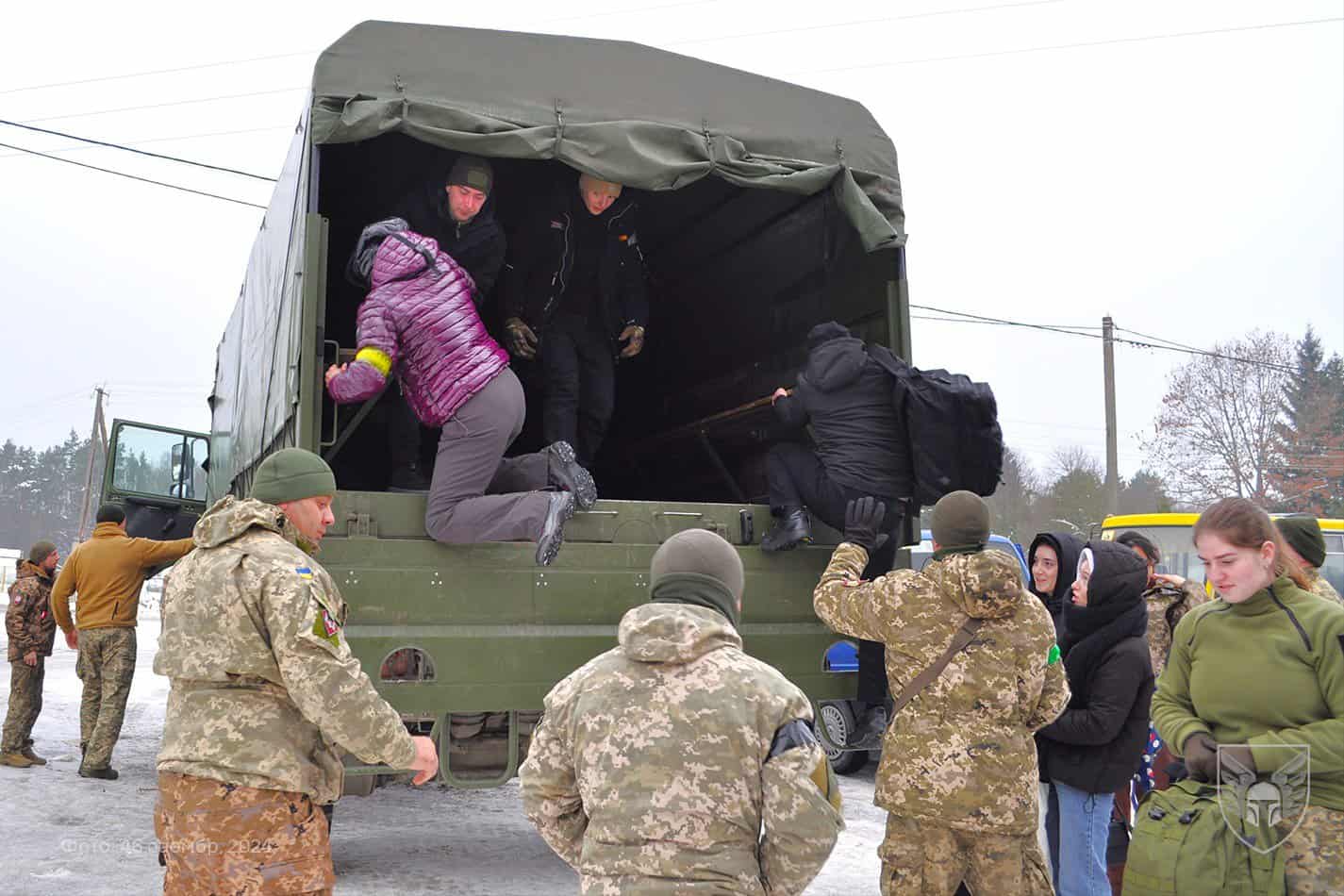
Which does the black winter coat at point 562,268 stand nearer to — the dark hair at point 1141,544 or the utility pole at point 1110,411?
the dark hair at point 1141,544

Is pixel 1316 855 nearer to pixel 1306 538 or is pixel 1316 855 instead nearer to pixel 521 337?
pixel 1306 538

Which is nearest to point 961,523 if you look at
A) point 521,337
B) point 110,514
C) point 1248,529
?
point 1248,529

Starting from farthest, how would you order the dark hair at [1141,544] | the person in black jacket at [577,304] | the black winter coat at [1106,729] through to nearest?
the person in black jacket at [577,304]
the dark hair at [1141,544]
the black winter coat at [1106,729]

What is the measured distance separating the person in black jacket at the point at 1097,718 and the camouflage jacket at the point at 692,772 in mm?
2112

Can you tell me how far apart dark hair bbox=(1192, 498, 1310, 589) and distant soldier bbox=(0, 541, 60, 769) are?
7.70m

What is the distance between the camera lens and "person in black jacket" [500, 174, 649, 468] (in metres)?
5.85

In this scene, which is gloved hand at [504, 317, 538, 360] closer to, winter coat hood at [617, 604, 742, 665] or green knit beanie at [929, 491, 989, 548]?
green knit beanie at [929, 491, 989, 548]

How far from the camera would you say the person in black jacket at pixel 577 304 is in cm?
585

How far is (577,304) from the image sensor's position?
237 inches

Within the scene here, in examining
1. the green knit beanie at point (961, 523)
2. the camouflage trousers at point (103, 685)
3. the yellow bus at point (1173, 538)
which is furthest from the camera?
the yellow bus at point (1173, 538)

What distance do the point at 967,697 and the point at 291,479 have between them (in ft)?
6.33

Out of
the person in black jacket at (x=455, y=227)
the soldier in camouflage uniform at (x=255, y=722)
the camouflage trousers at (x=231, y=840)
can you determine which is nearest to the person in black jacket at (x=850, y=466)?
the person in black jacket at (x=455, y=227)

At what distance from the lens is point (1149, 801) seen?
3010 millimetres

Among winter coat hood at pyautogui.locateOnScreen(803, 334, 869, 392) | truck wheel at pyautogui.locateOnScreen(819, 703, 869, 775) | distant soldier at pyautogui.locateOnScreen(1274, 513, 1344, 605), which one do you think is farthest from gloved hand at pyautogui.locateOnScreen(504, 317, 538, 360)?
distant soldier at pyautogui.locateOnScreen(1274, 513, 1344, 605)
